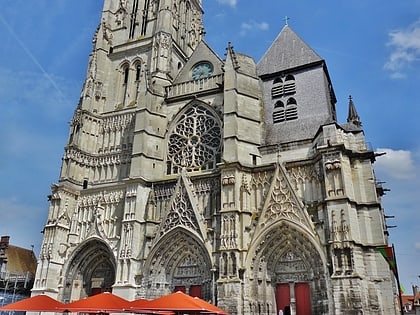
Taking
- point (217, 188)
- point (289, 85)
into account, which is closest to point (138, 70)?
point (289, 85)

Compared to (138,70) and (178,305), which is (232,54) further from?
(178,305)

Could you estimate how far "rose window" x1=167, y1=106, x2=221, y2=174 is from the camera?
60.7ft

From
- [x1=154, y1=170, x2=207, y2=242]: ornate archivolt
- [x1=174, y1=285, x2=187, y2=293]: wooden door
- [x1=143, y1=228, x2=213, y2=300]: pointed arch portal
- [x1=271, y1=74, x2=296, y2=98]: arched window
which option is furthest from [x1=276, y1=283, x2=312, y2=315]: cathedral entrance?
[x1=271, y1=74, x2=296, y2=98]: arched window

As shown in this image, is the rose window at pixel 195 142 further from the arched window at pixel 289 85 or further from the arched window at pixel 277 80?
the arched window at pixel 289 85

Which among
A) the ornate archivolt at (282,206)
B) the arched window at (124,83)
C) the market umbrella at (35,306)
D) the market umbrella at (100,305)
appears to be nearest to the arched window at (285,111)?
the ornate archivolt at (282,206)

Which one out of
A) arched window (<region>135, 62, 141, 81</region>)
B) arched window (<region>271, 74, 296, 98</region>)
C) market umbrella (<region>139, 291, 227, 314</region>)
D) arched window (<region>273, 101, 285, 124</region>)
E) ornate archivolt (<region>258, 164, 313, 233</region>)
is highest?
arched window (<region>135, 62, 141, 81</region>)

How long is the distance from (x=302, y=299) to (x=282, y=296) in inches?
31.2

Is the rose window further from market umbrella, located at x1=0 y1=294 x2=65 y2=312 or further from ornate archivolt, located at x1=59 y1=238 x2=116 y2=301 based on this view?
market umbrella, located at x1=0 y1=294 x2=65 y2=312

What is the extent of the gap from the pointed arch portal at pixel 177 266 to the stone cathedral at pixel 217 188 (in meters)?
0.05

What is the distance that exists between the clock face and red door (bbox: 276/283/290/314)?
11670 mm

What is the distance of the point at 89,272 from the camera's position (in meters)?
18.4

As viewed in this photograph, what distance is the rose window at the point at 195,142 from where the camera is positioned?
18.5m

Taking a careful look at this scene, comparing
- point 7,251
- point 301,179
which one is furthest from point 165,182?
point 7,251

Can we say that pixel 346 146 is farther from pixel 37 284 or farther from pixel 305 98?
pixel 37 284
